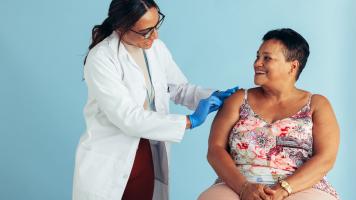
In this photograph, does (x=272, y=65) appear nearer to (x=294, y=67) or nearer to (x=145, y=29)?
(x=294, y=67)

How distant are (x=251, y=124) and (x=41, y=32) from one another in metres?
1.50

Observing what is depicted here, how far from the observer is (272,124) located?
8.19 feet

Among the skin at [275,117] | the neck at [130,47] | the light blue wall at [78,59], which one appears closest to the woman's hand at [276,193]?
the skin at [275,117]

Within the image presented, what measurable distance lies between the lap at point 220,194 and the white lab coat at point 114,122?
0.24 meters

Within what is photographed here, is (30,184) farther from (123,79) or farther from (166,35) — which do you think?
(123,79)

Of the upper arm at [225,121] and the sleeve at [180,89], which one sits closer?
the upper arm at [225,121]

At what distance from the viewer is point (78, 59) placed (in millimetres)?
3570

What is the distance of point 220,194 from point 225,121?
0.31 m

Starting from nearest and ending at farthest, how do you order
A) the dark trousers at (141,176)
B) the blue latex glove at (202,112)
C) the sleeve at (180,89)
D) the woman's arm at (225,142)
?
the woman's arm at (225,142) < the blue latex glove at (202,112) < the dark trousers at (141,176) < the sleeve at (180,89)

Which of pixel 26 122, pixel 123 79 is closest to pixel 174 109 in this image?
pixel 26 122

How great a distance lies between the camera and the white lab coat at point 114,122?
8.10 feet

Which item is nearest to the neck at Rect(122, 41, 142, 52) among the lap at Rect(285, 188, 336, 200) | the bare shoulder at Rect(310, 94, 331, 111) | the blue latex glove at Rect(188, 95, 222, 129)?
the blue latex glove at Rect(188, 95, 222, 129)

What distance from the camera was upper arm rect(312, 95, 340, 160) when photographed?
8.04ft

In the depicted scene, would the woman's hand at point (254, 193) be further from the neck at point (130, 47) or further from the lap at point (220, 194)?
the neck at point (130, 47)
